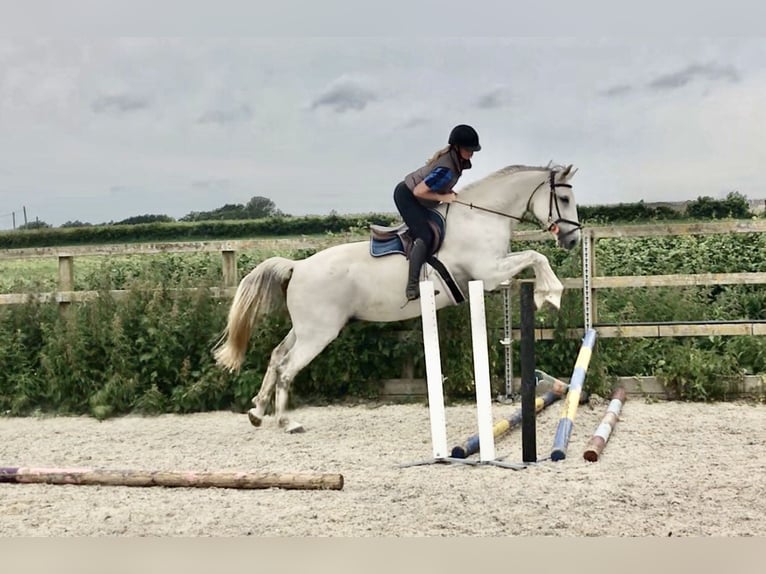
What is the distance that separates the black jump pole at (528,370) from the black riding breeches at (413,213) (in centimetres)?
→ 119

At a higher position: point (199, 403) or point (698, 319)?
point (698, 319)

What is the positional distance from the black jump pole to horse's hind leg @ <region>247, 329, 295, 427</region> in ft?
6.45

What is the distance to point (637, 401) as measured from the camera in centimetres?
512

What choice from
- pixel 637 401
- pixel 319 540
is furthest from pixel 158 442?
pixel 637 401

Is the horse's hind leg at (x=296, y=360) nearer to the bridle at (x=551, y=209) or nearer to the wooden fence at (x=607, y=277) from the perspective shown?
the wooden fence at (x=607, y=277)

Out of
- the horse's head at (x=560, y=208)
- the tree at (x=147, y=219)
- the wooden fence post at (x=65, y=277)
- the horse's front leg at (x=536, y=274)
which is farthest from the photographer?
the tree at (x=147, y=219)

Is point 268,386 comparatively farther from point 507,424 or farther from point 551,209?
point 551,209

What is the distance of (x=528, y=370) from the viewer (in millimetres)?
3521

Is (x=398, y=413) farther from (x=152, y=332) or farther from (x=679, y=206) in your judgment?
(x=679, y=206)

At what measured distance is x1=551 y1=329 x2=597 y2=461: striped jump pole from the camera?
12.0 feet

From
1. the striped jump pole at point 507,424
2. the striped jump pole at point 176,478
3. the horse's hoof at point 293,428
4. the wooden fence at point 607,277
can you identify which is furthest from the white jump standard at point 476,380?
the wooden fence at point 607,277

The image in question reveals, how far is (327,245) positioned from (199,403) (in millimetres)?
1647

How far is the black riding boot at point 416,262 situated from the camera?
14.9 ft

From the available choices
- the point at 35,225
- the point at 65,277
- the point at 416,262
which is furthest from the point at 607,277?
the point at 35,225
